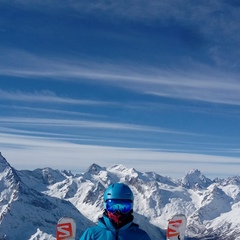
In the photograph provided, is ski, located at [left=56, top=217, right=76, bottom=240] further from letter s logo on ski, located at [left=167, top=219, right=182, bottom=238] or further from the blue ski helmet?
the blue ski helmet

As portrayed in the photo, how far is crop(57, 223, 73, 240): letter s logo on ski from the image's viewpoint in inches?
536

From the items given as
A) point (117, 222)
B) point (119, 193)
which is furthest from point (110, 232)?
point (119, 193)

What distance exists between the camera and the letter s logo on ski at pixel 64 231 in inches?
536

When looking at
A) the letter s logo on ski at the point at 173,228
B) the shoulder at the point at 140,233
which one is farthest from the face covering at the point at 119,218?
the letter s logo on ski at the point at 173,228

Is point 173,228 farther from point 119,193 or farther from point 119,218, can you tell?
→ point 119,193

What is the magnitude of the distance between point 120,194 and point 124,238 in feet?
2.73

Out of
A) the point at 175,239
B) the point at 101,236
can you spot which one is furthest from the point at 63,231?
the point at 101,236

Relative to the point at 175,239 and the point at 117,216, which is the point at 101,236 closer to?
the point at 117,216

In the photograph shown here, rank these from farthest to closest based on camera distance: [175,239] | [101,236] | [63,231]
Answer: [175,239], [63,231], [101,236]

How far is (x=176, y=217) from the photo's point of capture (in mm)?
15164

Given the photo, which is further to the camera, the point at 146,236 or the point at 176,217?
the point at 176,217

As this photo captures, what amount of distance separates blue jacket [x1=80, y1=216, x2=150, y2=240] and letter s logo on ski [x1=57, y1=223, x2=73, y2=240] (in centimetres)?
525

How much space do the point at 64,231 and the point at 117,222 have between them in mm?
5549

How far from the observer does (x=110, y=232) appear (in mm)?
8523
